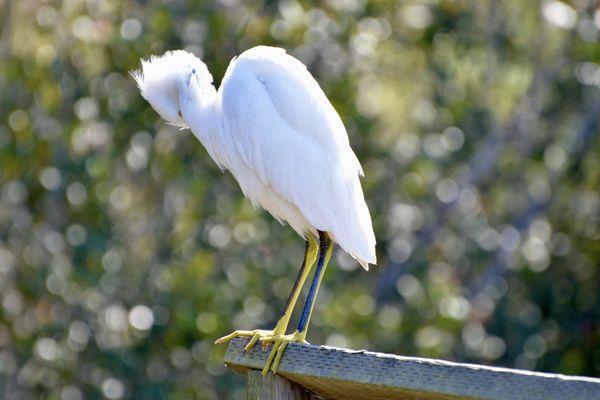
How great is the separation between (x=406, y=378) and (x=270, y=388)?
281mm

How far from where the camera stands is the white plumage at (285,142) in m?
2.86

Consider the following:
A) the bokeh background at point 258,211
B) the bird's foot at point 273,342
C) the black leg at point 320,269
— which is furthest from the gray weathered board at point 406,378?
the bokeh background at point 258,211

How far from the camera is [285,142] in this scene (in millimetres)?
2922

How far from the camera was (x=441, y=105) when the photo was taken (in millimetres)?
6141

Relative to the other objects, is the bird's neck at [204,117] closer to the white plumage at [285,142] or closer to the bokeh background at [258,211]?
the white plumage at [285,142]

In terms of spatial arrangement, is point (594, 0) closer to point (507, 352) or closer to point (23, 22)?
point (507, 352)

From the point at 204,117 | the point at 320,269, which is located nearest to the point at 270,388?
the point at 320,269

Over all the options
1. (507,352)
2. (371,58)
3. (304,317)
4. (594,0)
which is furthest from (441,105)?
(304,317)

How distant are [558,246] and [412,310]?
1195mm

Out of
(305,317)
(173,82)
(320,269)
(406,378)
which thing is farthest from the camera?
(173,82)

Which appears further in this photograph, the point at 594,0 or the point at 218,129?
the point at 594,0

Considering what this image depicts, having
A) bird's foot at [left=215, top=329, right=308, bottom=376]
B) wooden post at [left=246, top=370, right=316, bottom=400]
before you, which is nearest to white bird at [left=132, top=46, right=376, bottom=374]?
bird's foot at [left=215, top=329, right=308, bottom=376]

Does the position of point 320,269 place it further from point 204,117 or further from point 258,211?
point 258,211

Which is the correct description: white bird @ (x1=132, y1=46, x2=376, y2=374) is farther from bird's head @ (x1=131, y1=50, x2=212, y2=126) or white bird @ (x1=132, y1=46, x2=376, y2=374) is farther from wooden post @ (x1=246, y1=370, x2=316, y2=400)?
wooden post @ (x1=246, y1=370, x2=316, y2=400)
